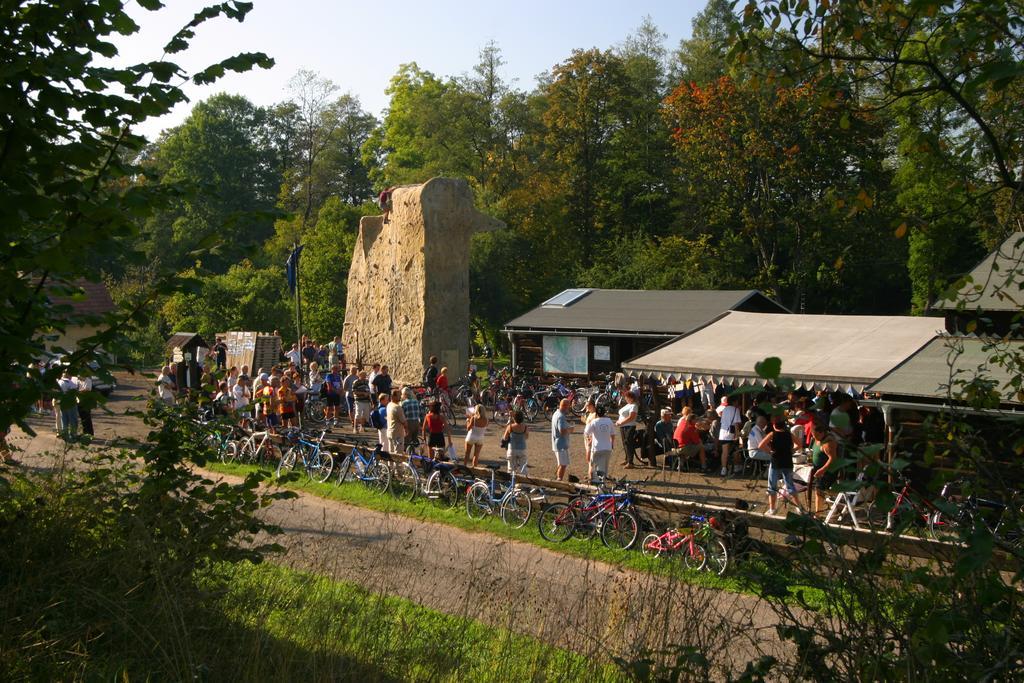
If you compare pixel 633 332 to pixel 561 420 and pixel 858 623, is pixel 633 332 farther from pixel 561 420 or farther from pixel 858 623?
pixel 858 623

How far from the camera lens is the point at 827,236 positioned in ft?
135

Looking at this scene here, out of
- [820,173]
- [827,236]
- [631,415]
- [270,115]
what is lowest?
[631,415]

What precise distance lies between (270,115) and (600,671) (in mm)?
72333

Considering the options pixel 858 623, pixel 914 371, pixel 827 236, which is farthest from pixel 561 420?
pixel 827 236

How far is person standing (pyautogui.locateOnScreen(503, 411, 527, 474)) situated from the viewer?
51.3 ft

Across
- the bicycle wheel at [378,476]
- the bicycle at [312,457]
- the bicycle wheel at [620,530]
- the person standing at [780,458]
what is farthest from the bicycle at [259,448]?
the person standing at [780,458]

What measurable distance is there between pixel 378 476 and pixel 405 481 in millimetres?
475

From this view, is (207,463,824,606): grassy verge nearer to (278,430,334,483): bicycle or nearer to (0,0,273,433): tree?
(278,430,334,483): bicycle

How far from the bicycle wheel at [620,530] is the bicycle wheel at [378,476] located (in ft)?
14.7

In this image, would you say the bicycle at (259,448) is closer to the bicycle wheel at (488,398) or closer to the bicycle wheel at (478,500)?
the bicycle wheel at (478,500)

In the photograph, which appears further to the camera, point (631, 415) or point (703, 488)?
point (631, 415)

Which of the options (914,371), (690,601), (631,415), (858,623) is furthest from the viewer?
(631,415)

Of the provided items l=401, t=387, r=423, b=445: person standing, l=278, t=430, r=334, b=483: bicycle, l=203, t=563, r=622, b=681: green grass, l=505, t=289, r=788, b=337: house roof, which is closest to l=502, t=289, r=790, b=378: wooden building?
l=505, t=289, r=788, b=337: house roof

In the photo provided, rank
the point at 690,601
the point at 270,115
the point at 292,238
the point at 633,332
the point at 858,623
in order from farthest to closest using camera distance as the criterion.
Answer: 1. the point at 270,115
2. the point at 292,238
3. the point at 633,332
4. the point at 690,601
5. the point at 858,623
